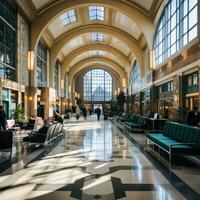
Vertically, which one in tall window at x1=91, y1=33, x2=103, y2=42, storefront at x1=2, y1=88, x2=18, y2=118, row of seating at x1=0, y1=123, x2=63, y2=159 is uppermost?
tall window at x1=91, y1=33, x2=103, y2=42

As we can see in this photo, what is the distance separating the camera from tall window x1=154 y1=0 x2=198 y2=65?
1221 cm

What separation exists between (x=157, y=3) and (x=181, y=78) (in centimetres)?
706

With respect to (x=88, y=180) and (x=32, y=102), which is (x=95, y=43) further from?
(x=88, y=180)

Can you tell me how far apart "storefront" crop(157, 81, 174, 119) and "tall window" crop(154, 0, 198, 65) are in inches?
79.8

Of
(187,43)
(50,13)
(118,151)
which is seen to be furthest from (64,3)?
(118,151)

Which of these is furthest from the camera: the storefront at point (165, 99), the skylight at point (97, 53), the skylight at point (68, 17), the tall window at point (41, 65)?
the skylight at point (97, 53)

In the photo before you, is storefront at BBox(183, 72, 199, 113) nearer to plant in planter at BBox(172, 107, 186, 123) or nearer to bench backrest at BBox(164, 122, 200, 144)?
plant in planter at BBox(172, 107, 186, 123)

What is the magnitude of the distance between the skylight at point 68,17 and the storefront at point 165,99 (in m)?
10.6

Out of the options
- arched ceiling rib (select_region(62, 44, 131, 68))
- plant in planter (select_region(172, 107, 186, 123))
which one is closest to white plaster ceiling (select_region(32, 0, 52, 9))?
plant in planter (select_region(172, 107, 186, 123))

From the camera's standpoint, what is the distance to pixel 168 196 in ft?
14.4

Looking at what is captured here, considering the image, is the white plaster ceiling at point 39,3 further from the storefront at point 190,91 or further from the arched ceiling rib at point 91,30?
the storefront at point 190,91

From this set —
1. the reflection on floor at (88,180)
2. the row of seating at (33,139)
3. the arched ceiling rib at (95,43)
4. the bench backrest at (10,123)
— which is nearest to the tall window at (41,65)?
the arched ceiling rib at (95,43)

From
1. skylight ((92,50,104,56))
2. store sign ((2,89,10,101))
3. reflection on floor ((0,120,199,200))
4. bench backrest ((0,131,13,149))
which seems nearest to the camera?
reflection on floor ((0,120,199,200))

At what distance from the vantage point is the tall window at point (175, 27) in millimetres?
12211
